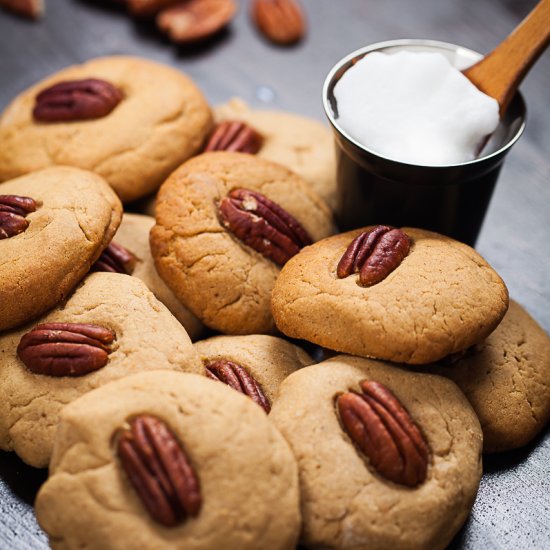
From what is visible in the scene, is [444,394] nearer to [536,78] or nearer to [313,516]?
[313,516]

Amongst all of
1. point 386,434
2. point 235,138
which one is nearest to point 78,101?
point 235,138

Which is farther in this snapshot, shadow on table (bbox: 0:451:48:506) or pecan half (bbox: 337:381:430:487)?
shadow on table (bbox: 0:451:48:506)

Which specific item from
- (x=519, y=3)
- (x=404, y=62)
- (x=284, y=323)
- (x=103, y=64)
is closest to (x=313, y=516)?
(x=284, y=323)

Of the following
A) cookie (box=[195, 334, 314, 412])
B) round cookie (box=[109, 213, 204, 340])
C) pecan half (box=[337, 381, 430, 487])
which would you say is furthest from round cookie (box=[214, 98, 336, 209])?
pecan half (box=[337, 381, 430, 487])

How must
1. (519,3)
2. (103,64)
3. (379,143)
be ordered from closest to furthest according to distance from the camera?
(379,143) < (103,64) < (519,3)

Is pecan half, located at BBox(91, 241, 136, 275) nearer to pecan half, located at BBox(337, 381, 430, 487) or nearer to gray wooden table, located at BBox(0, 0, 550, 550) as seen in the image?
pecan half, located at BBox(337, 381, 430, 487)

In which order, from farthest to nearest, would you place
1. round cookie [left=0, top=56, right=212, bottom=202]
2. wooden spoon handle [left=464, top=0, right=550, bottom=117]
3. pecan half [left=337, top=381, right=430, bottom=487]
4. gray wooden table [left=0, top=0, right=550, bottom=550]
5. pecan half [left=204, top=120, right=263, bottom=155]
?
1. gray wooden table [left=0, top=0, right=550, bottom=550]
2. pecan half [left=204, top=120, right=263, bottom=155]
3. round cookie [left=0, top=56, right=212, bottom=202]
4. wooden spoon handle [left=464, top=0, right=550, bottom=117]
5. pecan half [left=337, top=381, right=430, bottom=487]

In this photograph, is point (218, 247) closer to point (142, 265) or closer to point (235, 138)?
point (142, 265)
